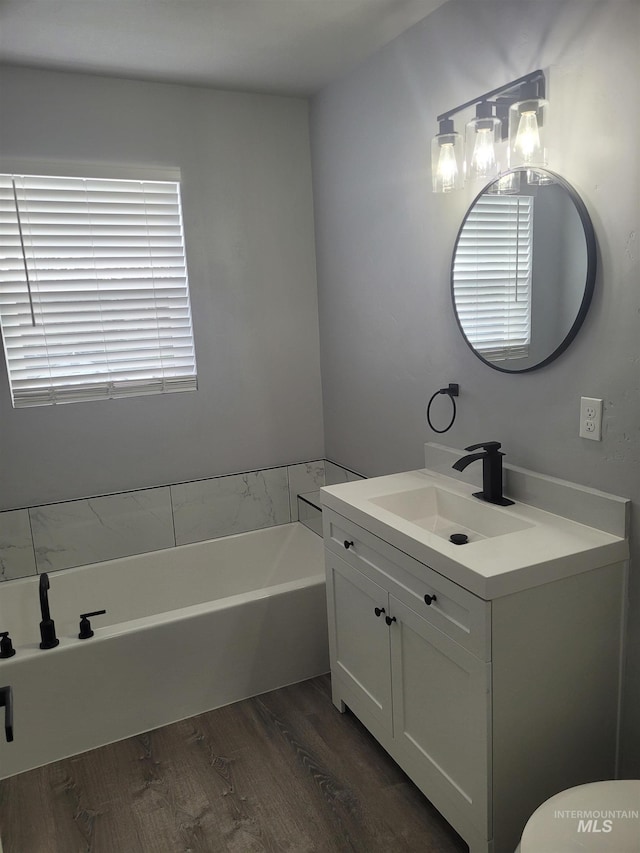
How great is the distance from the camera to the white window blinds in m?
Answer: 2.71

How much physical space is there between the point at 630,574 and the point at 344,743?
1219 mm

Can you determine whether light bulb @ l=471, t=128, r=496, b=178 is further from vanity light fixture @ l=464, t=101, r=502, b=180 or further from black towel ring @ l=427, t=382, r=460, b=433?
black towel ring @ l=427, t=382, r=460, b=433

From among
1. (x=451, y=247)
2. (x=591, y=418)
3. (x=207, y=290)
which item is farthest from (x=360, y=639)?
(x=207, y=290)

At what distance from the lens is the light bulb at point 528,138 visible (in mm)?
1761

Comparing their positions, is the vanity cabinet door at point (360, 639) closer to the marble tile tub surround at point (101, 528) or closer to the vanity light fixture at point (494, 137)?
the marble tile tub surround at point (101, 528)

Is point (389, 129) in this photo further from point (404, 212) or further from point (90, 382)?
point (90, 382)

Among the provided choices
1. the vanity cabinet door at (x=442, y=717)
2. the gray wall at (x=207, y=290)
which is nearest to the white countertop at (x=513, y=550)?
the vanity cabinet door at (x=442, y=717)

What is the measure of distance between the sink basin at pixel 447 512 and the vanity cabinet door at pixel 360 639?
29 centimetres

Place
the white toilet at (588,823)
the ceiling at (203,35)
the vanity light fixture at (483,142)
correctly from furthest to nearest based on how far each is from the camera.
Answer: the ceiling at (203,35) < the vanity light fixture at (483,142) < the white toilet at (588,823)

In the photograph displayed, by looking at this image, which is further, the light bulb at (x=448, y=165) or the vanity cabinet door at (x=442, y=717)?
the light bulb at (x=448, y=165)

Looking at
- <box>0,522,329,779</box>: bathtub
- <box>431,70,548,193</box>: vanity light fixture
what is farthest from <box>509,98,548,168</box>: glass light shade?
<box>0,522,329,779</box>: bathtub

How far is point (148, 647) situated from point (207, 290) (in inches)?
65.7

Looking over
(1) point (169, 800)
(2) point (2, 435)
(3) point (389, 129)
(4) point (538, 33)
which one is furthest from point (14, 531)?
(4) point (538, 33)

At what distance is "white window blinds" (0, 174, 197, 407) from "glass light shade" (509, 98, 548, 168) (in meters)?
1.71
